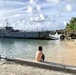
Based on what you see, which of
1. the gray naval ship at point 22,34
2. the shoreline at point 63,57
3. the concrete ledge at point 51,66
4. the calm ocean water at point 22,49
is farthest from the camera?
the gray naval ship at point 22,34

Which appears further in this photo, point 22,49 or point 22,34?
point 22,34

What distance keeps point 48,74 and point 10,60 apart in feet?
11.2

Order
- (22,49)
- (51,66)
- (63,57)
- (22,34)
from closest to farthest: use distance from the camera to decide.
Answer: (51,66), (63,57), (22,49), (22,34)

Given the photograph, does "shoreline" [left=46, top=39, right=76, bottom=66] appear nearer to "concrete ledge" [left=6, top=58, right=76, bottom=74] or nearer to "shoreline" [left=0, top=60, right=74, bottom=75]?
"concrete ledge" [left=6, top=58, right=76, bottom=74]

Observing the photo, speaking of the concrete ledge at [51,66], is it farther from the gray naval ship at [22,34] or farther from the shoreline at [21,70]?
the gray naval ship at [22,34]

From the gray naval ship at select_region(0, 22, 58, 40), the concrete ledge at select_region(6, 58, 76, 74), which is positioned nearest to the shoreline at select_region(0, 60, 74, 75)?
the concrete ledge at select_region(6, 58, 76, 74)

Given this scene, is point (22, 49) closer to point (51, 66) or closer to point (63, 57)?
point (63, 57)

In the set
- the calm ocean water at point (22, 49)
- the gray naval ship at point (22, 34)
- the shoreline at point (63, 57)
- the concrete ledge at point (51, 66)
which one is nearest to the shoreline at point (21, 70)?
the concrete ledge at point (51, 66)

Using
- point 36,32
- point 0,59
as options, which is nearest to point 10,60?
point 0,59

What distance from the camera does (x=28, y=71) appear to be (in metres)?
11.6

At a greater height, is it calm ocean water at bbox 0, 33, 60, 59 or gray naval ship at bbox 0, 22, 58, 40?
gray naval ship at bbox 0, 22, 58, 40

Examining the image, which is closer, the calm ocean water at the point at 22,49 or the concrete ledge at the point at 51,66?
the concrete ledge at the point at 51,66

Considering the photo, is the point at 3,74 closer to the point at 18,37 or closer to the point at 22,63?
the point at 22,63

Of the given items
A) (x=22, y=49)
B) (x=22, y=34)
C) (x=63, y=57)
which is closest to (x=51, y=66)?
(x=63, y=57)
